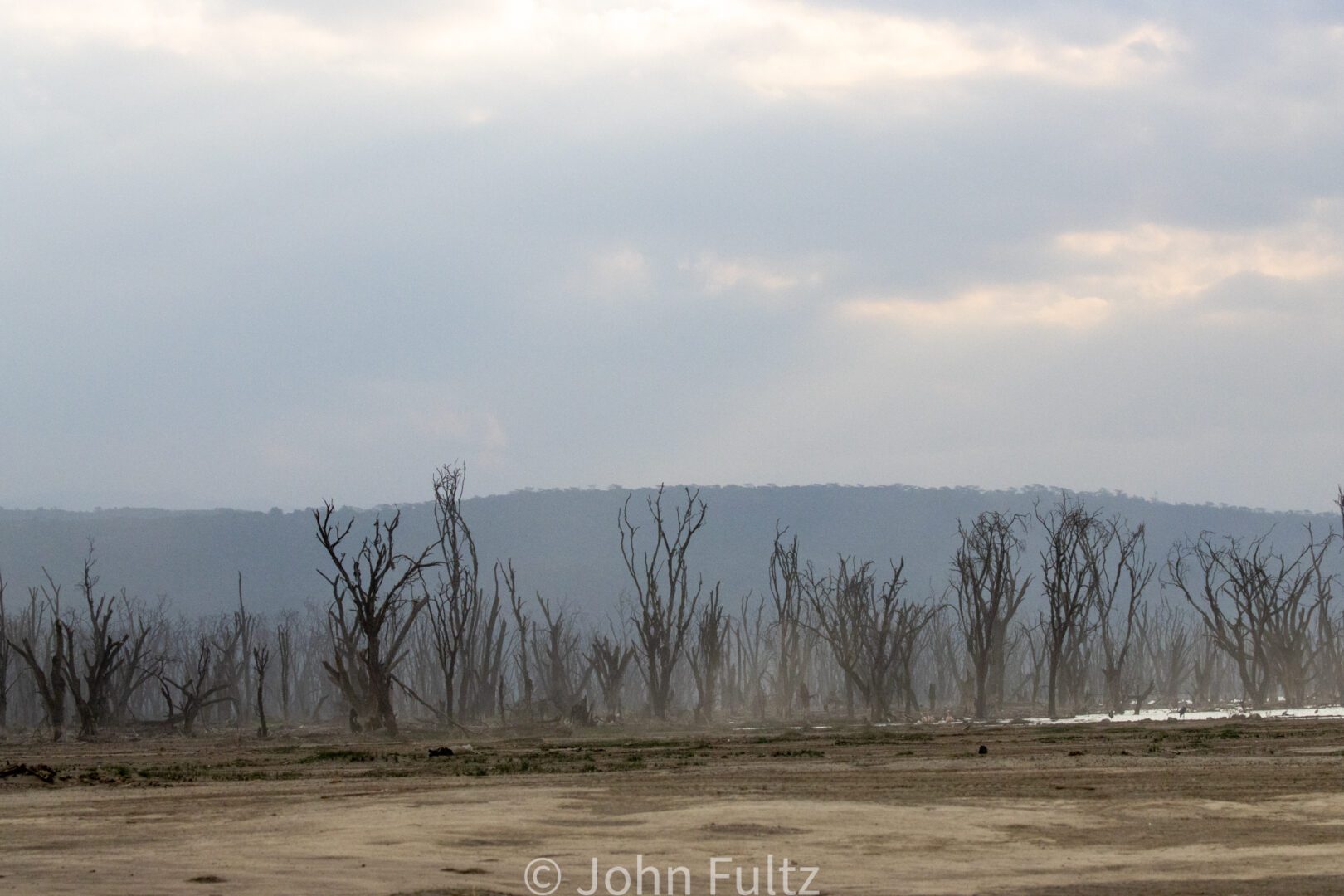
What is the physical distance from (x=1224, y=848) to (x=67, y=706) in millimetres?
58373

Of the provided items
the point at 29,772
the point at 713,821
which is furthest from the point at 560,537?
the point at 713,821

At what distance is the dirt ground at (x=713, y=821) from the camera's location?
33.5 feet

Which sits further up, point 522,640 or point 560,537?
point 560,537

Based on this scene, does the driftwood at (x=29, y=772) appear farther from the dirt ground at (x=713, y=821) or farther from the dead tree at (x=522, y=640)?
the dead tree at (x=522, y=640)

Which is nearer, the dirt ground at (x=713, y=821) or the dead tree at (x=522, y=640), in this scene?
the dirt ground at (x=713, y=821)

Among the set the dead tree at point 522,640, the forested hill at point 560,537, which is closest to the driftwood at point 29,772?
the dead tree at point 522,640

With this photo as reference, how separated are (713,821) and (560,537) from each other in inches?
6492

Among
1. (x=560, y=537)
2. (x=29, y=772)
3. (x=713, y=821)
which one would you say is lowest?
(x=29, y=772)

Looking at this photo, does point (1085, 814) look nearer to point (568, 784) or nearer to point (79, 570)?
point (568, 784)

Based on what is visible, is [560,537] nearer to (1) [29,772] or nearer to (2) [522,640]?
(2) [522,640]

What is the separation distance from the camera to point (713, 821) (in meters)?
13.1

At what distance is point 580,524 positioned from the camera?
180 metres

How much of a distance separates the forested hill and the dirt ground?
136 m

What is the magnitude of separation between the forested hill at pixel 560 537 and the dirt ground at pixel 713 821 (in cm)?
13595
